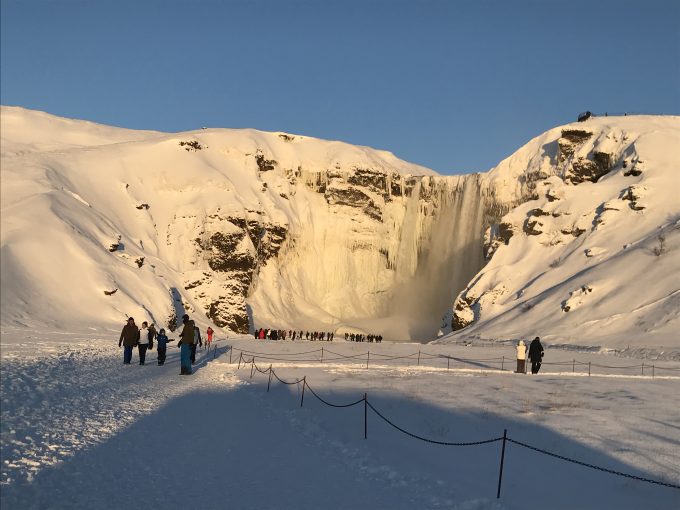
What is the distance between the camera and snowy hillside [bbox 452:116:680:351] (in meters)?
41.8

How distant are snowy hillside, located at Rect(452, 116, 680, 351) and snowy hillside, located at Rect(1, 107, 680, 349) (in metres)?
0.20

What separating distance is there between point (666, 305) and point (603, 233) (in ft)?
71.3

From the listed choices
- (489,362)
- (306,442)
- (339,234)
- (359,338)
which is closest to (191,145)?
(339,234)

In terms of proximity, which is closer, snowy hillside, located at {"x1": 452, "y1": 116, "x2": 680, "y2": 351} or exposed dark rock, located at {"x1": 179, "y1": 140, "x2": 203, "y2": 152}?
snowy hillside, located at {"x1": 452, "y1": 116, "x2": 680, "y2": 351}

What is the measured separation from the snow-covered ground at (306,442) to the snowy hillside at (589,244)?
2241 centimetres

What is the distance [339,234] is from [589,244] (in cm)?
3685

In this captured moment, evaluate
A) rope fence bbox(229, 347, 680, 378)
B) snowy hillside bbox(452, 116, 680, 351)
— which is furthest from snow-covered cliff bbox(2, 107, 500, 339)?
rope fence bbox(229, 347, 680, 378)

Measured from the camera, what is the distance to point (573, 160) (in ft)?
231

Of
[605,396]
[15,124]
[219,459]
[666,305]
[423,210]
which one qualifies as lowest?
[219,459]

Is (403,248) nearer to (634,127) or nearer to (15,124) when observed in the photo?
(634,127)

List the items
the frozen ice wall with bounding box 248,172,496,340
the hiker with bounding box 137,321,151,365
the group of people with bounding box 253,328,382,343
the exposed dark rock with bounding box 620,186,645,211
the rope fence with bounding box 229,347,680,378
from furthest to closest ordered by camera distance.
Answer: the frozen ice wall with bounding box 248,172,496,340 → the exposed dark rock with bounding box 620,186,645,211 → the group of people with bounding box 253,328,382,343 → the rope fence with bounding box 229,347,680,378 → the hiker with bounding box 137,321,151,365

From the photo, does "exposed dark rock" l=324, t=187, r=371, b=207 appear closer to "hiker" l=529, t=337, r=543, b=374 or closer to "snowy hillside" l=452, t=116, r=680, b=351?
"snowy hillside" l=452, t=116, r=680, b=351

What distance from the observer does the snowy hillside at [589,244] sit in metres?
41.8

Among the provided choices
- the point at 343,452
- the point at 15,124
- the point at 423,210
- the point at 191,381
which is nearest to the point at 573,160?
the point at 423,210
